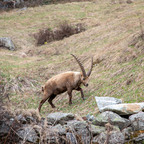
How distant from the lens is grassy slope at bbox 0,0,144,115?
35.8ft

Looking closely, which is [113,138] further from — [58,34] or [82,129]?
[58,34]

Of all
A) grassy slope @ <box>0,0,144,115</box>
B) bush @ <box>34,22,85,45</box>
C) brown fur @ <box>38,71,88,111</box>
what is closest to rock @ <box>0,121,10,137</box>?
grassy slope @ <box>0,0,144,115</box>

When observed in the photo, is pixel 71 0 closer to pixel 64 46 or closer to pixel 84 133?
pixel 64 46

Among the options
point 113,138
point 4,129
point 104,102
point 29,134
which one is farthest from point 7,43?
point 113,138

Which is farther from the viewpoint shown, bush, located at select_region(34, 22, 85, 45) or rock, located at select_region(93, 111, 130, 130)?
bush, located at select_region(34, 22, 85, 45)

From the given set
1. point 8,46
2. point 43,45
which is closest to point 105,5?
point 43,45

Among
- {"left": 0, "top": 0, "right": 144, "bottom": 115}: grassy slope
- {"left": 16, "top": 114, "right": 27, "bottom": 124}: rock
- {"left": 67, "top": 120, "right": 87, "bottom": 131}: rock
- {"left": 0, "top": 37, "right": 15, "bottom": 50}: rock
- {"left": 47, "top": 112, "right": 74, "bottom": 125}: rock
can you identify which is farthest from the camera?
{"left": 0, "top": 37, "right": 15, "bottom": 50}: rock

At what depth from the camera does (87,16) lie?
27.1m

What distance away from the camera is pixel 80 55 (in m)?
17.0

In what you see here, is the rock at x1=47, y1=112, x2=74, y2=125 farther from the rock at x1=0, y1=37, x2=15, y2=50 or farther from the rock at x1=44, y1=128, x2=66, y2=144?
the rock at x1=0, y1=37, x2=15, y2=50

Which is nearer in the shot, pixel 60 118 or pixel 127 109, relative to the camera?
pixel 60 118

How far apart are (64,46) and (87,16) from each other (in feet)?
26.7

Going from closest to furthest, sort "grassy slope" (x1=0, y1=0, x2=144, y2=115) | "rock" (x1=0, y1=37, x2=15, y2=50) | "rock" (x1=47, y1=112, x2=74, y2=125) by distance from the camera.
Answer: "rock" (x1=47, y1=112, x2=74, y2=125) < "grassy slope" (x1=0, y1=0, x2=144, y2=115) < "rock" (x1=0, y1=37, x2=15, y2=50)

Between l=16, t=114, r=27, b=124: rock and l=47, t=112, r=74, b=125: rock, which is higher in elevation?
l=16, t=114, r=27, b=124: rock
